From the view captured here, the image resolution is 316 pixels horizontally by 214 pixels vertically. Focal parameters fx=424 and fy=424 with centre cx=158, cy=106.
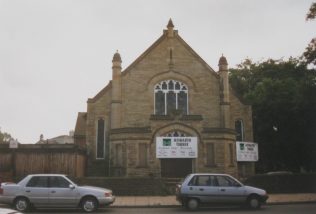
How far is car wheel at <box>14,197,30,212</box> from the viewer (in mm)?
18094

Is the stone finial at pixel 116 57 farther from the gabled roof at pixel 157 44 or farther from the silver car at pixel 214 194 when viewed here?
the silver car at pixel 214 194

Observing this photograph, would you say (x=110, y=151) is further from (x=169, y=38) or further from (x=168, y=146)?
(x=169, y=38)

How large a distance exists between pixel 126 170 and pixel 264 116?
17.7 meters

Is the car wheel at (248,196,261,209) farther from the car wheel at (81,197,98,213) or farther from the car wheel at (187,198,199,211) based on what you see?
the car wheel at (81,197,98,213)

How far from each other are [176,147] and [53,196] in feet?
44.2

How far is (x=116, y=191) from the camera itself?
1015 inches

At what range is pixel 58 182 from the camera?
60.6 ft

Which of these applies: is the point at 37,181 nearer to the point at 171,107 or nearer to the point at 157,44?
the point at 171,107

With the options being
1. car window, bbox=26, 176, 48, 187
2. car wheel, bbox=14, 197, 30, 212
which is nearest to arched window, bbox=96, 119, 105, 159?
car window, bbox=26, 176, 48, 187

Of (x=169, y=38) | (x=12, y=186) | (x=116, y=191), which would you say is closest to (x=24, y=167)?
(x=116, y=191)

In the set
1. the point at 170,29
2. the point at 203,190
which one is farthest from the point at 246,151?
the point at 203,190

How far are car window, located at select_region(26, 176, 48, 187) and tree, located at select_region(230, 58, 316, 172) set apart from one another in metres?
23.9

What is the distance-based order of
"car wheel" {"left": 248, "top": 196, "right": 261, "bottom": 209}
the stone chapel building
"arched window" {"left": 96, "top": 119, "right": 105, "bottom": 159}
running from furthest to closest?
"arched window" {"left": 96, "top": 119, "right": 105, "bottom": 159}
the stone chapel building
"car wheel" {"left": 248, "top": 196, "right": 261, "bottom": 209}

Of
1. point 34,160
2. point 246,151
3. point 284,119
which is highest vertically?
point 284,119
